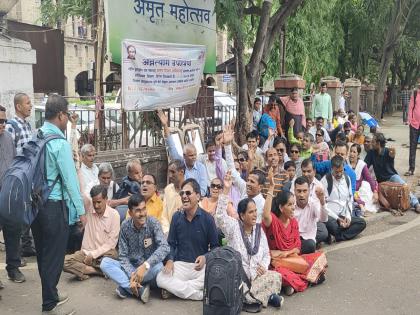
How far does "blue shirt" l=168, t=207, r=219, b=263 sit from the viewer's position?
16.0 ft

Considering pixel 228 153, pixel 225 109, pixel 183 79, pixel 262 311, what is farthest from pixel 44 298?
pixel 225 109

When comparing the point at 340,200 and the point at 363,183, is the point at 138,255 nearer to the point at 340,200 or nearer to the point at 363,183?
the point at 340,200

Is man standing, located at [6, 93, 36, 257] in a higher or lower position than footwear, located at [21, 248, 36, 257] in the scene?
higher

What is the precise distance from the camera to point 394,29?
21188mm

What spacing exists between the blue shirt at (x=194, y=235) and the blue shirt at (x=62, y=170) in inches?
47.2

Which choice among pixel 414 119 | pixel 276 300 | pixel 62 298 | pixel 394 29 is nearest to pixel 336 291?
pixel 276 300

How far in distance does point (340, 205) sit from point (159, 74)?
141 inches

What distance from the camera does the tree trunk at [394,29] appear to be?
20520 millimetres

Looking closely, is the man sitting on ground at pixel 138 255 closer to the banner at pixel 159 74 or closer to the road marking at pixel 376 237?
the road marking at pixel 376 237

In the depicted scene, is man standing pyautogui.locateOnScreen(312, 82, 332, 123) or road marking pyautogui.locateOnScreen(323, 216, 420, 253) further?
man standing pyautogui.locateOnScreen(312, 82, 332, 123)

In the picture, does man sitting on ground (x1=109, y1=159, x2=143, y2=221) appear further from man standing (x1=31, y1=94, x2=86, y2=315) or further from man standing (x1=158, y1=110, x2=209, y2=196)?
man standing (x1=31, y1=94, x2=86, y2=315)

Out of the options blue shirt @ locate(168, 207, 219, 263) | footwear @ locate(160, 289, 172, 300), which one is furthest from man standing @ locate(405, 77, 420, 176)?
footwear @ locate(160, 289, 172, 300)

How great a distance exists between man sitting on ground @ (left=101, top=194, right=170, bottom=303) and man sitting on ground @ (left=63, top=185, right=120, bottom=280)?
40cm

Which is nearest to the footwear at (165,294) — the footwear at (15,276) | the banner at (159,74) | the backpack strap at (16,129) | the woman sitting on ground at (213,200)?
the woman sitting on ground at (213,200)
